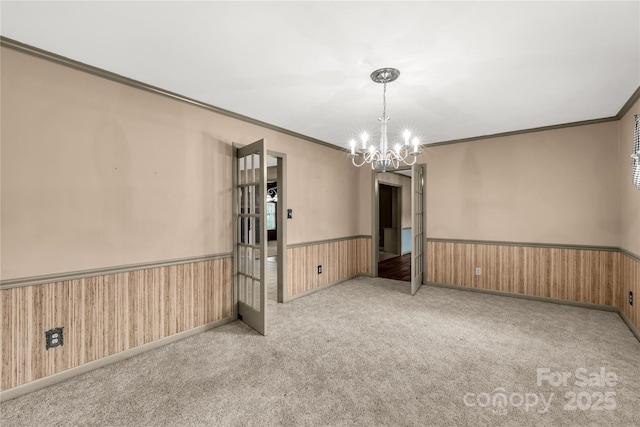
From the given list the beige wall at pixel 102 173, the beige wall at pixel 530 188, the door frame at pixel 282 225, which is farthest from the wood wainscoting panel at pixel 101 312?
the beige wall at pixel 530 188

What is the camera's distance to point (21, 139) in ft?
6.48

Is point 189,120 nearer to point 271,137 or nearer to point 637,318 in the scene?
point 271,137

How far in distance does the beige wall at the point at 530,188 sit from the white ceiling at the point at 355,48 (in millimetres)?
736

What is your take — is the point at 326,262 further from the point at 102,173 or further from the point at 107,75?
the point at 107,75

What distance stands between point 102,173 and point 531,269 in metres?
5.16

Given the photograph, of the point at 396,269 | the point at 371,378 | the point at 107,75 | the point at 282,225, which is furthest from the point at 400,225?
the point at 107,75

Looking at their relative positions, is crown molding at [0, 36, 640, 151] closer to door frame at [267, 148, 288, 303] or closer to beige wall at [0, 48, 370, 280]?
beige wall at [0, 48, 370, 280]

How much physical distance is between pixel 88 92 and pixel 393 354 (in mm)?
3309

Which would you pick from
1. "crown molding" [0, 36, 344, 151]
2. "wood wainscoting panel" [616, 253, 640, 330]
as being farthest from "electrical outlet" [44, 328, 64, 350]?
"wood wainscoting panel" [616, 253, 640, 330]

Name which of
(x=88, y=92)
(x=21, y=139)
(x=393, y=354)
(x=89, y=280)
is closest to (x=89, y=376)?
(x=89, y=280)

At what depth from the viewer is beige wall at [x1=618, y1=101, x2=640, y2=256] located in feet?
9.50

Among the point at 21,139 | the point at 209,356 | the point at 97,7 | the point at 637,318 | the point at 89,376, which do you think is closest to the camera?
the point at 97,7

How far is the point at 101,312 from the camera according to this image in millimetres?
2326

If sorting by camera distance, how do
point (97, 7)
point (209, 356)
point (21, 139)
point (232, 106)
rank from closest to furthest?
point (97, 7) < point (21, 139) < point (209, 356) < point (232, 106)
